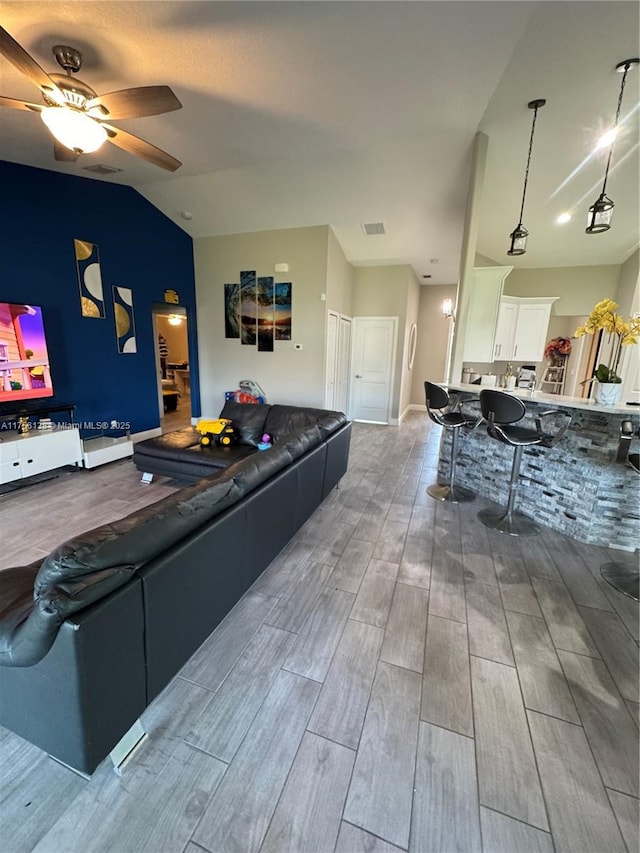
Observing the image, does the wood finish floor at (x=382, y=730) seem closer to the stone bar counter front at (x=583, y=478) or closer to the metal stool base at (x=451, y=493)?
the stone bar counter front at (x=583, y=478)

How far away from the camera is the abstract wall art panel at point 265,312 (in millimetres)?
5641

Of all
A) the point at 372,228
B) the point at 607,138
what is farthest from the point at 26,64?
the point at 607,138

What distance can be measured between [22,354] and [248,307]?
3.17 m

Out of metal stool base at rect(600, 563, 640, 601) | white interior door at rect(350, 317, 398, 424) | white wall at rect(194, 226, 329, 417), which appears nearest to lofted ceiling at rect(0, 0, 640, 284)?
white wall at rect(194, 226, 329, 417)

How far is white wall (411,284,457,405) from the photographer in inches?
309

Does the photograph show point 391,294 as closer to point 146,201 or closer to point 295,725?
point 146,201

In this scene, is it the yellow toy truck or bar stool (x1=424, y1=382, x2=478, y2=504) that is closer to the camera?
bar stool (x1=424, y1=382, x2=478, y2=504)

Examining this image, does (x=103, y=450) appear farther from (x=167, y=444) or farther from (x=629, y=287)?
(x=629, y=287)

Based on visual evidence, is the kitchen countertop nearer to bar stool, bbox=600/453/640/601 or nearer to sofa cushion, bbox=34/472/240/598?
bar stool, bbox=600/453/640/601

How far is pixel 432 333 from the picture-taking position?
800 centimetres

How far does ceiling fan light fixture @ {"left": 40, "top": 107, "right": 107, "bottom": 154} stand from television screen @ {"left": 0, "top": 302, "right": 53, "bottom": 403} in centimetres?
195

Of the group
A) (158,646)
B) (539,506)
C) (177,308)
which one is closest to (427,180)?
(539,506)

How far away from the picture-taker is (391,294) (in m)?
6.50

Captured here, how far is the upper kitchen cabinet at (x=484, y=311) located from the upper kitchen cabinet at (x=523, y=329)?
646 millimetres
